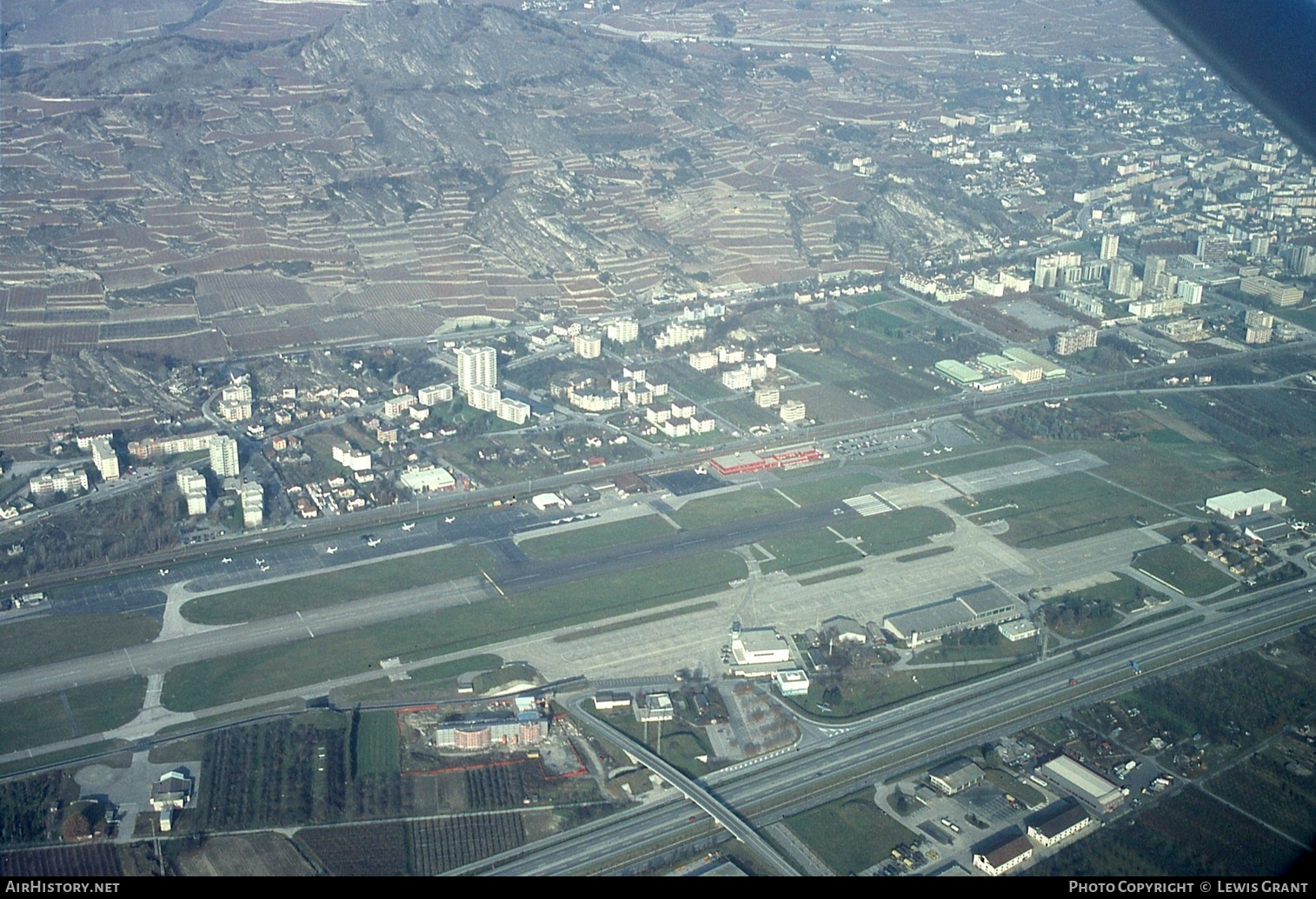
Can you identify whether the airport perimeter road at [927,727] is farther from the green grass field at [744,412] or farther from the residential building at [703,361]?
the residential building at [703,361]

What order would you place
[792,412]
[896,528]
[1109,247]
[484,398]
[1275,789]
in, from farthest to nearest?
[1109,247]
[484,398]
[792,412]
[896,528]
[1275,789]

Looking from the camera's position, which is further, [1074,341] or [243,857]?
[1074,341]

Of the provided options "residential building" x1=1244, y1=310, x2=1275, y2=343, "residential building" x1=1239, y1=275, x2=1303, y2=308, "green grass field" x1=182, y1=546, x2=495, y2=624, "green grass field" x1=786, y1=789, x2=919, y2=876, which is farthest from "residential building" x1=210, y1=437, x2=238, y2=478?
"residential building" x1=1239, y1=275, x2=1303, y2=308

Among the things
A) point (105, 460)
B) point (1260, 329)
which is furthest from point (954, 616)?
point (1260, 329)

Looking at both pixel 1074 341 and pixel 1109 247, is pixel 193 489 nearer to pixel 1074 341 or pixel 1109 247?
pixel 1074 341

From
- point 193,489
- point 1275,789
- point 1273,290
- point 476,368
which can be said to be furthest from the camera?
point 1273,290

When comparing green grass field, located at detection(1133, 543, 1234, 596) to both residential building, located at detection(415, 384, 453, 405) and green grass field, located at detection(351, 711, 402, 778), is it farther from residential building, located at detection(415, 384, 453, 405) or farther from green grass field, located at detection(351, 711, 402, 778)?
residential building, located at detection(415, 384, 453, 405)

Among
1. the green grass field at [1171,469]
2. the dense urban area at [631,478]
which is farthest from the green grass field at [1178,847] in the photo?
the green grass field at [1171,469]
